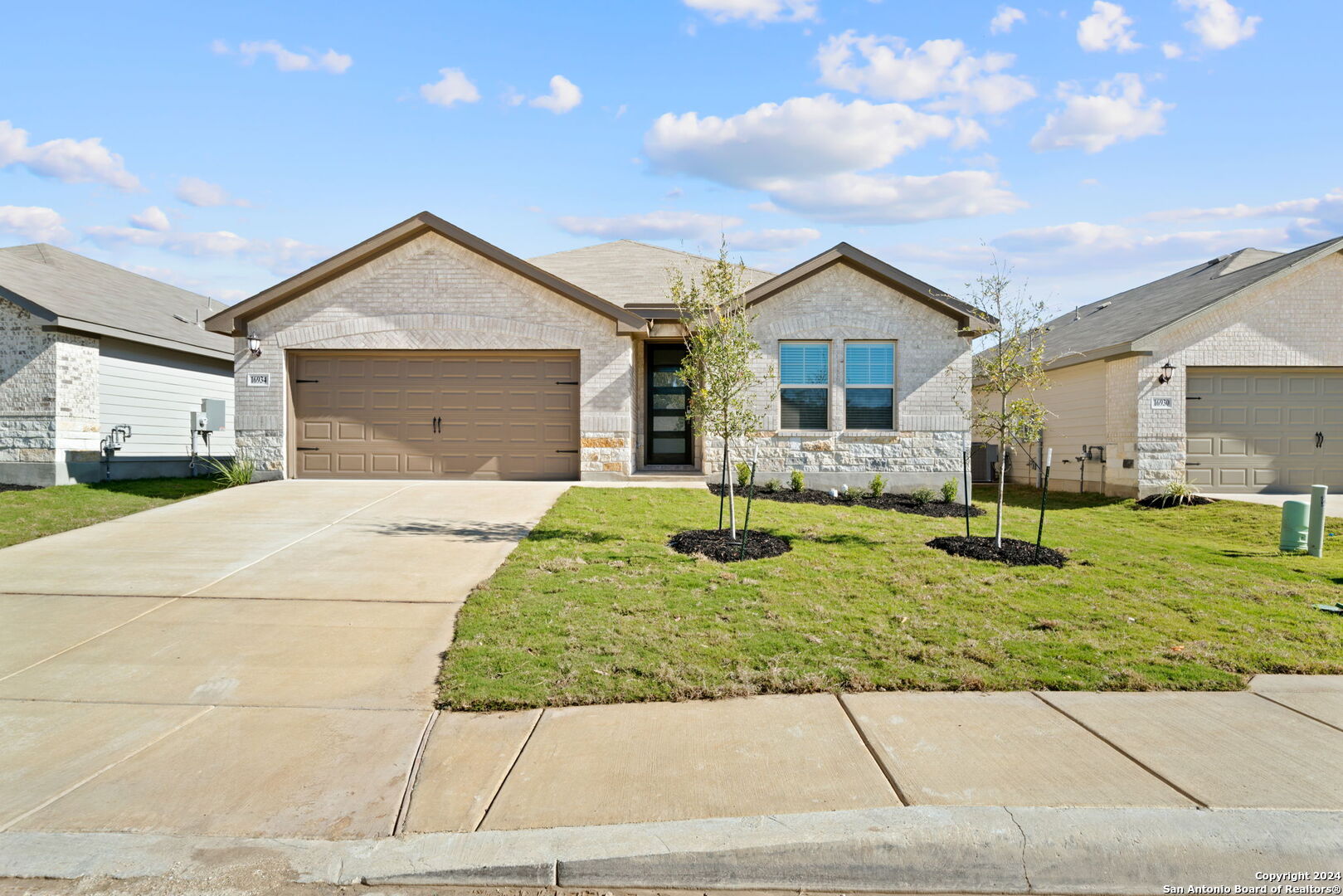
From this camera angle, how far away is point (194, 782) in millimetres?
4004

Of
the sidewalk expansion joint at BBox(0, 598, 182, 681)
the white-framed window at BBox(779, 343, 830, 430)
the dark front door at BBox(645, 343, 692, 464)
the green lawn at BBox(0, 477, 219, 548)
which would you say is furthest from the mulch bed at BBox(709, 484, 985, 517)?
the green lawn at BBox(0, 477, 219, 548)

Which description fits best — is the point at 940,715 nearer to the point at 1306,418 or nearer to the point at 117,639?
the point at 117,639

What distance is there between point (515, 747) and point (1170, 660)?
185 inches

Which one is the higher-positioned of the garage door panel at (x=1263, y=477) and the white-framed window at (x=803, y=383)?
the white-framed window at (x=803, y=383)

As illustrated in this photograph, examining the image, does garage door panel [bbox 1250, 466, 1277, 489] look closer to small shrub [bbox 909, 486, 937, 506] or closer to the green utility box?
the green utility box

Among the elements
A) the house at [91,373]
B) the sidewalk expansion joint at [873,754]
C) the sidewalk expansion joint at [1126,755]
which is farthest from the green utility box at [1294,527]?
the house at [91,373]

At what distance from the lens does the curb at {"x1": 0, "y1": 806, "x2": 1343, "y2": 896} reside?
10.9 ft

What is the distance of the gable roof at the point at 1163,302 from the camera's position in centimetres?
1585

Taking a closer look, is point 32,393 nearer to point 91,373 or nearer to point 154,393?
point 91,373

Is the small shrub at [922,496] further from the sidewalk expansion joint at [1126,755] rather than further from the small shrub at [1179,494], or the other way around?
the sidewalk expansion joint at [1126,755]

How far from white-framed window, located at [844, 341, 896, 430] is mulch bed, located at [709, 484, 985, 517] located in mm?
1549

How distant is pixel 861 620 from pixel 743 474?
7534 millimetres

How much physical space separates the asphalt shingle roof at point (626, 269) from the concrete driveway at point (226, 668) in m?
7.53

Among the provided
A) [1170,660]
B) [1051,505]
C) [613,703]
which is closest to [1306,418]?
[1051,505]
